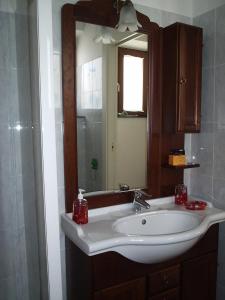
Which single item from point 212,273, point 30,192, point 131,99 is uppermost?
point 131,99

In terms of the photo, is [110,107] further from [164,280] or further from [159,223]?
[164,280]

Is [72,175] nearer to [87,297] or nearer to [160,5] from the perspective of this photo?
[87,297]

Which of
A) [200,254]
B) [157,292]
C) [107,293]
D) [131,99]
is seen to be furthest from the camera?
[131,99]

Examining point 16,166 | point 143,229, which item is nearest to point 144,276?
point 143,229

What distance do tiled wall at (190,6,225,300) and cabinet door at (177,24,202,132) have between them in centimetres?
11

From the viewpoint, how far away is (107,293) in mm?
1157

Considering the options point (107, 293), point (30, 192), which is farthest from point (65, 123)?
point (107, 293)

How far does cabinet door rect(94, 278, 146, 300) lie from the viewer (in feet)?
3.78

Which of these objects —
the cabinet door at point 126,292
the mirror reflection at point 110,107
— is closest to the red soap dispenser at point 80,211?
the mirror reflection at point 110,107

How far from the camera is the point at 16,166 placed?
3.97 feet

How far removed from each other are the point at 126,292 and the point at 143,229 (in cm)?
34

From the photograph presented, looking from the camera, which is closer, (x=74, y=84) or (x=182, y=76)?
(x=74, y=84)

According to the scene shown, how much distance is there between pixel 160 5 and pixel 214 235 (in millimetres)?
1416

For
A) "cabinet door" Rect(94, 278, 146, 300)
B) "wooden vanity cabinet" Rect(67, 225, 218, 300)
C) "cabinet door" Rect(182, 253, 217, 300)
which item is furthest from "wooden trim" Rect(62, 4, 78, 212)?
"cabinet door" Rect(182, 253, 217, 300)
